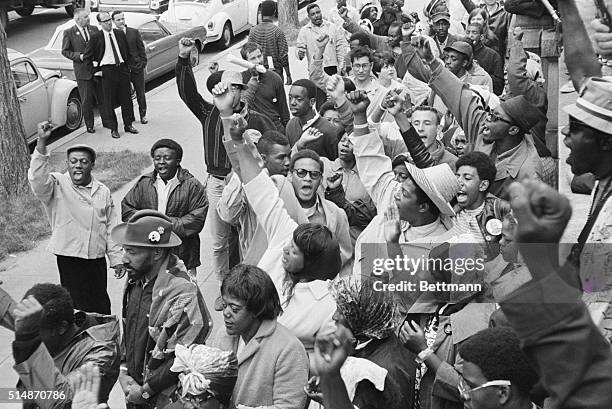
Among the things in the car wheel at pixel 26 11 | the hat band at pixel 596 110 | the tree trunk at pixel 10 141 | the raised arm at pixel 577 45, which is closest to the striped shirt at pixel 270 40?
the tree trunk at pixel 10 141

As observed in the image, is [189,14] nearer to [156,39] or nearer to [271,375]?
[156,39]

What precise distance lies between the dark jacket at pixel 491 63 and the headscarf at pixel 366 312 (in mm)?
7704

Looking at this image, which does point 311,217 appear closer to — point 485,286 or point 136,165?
point 485,286

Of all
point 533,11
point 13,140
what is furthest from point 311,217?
point 13,140

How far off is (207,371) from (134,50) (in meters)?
11.5

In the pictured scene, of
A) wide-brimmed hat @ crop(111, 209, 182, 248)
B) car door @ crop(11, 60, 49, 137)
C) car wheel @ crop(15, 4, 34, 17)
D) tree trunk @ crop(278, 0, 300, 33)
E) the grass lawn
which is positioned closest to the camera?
wide-brimmed hat @ crop(111, 209, 182, 248)

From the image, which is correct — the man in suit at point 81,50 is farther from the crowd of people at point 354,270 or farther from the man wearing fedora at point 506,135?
the man wearing fedora at point 506,135

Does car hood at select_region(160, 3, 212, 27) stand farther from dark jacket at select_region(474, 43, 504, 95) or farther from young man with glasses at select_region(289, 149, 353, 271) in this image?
young man with glasses at select_region(289, 149, 353, 271)

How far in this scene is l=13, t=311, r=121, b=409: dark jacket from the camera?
171 inches

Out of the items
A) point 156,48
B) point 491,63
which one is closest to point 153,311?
point 491,63

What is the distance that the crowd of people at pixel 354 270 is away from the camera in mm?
3207

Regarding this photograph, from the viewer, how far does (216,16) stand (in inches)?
854

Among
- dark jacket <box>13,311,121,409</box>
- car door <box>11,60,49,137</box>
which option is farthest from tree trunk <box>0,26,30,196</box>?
dark jacket <box>13,311,121,409</box>

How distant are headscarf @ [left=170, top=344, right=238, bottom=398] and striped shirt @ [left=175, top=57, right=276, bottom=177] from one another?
4.52m
